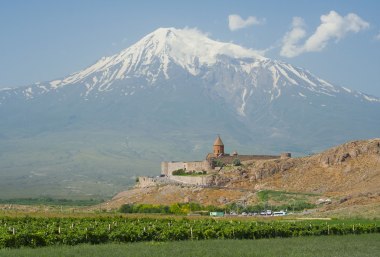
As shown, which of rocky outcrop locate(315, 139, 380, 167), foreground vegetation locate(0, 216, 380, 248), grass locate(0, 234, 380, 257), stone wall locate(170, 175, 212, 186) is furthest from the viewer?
stone wall locate(170, 175, 212, 186)

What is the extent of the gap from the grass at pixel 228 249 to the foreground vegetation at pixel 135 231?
4.41 feet

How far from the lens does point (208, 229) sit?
3061cm

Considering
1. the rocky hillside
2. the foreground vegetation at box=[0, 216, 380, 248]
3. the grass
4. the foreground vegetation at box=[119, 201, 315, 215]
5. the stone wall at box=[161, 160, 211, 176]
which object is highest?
the stone wall at box=[161, 160, 211, 176]

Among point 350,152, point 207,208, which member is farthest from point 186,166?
point 207,208

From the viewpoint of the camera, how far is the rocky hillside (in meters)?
62.9

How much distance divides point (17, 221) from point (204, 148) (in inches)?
5847

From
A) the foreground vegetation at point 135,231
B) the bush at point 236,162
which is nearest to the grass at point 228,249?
the foreground vegetation at point 135,231

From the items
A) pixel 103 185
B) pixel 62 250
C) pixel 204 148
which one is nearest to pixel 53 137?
pixel 204 148

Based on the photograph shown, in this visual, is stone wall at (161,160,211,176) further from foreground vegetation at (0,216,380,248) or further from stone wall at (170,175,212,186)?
foreground vegetation at (0,216,380,248)

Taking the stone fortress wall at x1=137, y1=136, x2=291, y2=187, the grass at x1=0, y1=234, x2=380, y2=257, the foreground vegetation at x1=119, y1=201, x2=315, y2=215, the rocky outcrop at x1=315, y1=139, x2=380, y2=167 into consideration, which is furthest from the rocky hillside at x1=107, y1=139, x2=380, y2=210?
the grass at x1=0, y1=234, x2=380, y2=257

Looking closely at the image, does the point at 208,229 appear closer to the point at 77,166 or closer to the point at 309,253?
the point at 309,253

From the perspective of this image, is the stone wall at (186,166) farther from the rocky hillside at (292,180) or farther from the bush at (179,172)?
the rocky hillside at (292,180)

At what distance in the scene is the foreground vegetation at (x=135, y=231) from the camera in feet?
86.1

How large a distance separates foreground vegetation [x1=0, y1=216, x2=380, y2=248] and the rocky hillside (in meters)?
25.1
